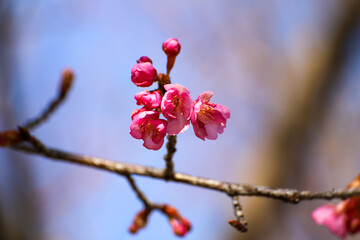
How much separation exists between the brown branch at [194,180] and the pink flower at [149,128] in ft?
0.68

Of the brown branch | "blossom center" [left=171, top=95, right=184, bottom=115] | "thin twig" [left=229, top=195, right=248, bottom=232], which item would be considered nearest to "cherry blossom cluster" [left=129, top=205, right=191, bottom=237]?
the brown branch

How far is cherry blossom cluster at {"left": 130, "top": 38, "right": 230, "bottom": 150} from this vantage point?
1165mm

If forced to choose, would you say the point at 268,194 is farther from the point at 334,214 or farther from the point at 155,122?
the point at 155,122

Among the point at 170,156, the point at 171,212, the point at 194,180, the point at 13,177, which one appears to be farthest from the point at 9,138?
the point at 13,177

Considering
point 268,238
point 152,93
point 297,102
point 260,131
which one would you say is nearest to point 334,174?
point 260,131

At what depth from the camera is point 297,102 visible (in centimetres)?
400

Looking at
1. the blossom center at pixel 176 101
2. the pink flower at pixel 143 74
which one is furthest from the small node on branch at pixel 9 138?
the blossom center at pixel 176 101

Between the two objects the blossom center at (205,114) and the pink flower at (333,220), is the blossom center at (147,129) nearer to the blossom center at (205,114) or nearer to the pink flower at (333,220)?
the blossom center at (205,114)

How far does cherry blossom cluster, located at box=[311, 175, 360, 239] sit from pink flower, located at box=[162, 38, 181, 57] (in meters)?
0.72

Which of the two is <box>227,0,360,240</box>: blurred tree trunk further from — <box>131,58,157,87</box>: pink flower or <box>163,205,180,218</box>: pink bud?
<box>131,58,157,87</box>: pink flower

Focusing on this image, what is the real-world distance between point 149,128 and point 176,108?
0.40 ft

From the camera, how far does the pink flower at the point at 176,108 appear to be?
3.78ft

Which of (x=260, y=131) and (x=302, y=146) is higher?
(x=260, y=131)

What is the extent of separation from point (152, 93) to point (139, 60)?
0.13 metres
